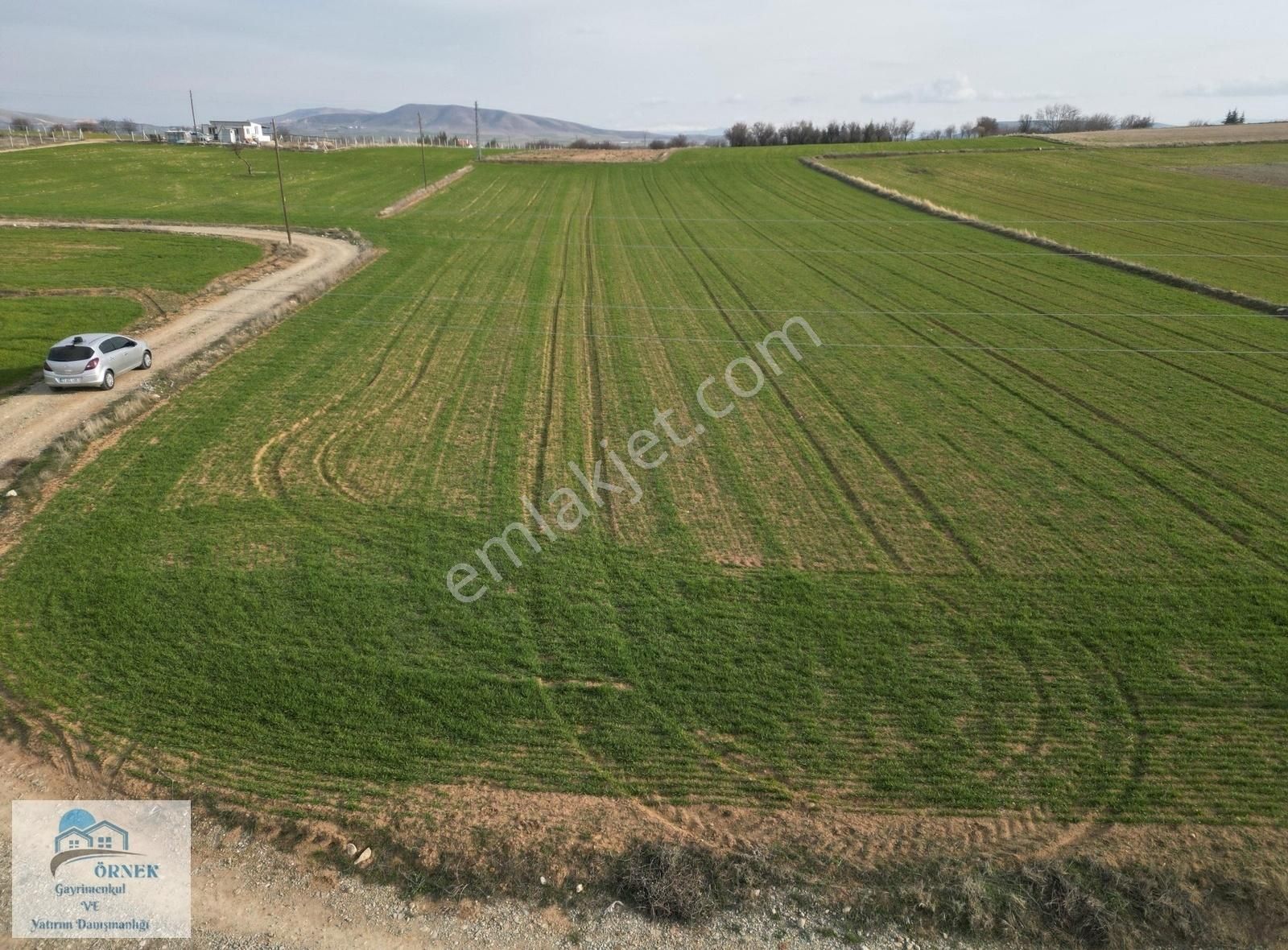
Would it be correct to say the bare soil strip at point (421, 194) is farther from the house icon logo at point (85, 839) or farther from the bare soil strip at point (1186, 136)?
the bare soil strip at point (1186, 136)

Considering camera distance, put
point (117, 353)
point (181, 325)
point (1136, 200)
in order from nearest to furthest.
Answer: point (117, 353), point (181, 325), point (1136, 200)

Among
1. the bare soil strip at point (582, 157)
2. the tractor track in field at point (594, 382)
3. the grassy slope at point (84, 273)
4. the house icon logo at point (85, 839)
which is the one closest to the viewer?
the house icon logo at point (85, 839)

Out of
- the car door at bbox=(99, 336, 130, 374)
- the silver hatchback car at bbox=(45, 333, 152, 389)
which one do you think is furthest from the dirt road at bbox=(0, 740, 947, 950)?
the car door at bbox=(99, 336, 130, 374)

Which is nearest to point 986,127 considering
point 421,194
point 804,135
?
point 804,135

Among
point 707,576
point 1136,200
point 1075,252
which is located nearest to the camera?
point 707,576

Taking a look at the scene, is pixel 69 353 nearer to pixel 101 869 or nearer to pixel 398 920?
pixel 101 869

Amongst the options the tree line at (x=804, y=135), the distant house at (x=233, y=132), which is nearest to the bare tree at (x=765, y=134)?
the tree line at (x=804, y=135)

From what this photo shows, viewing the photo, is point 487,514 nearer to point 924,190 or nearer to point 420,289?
point 420,289
